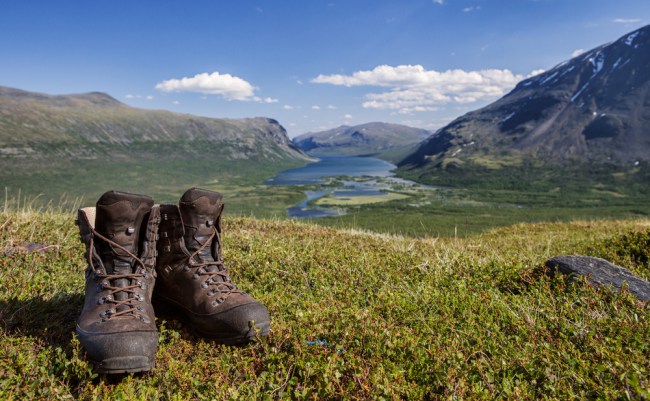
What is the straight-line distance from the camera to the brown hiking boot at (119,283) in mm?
3703

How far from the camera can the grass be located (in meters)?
3.47

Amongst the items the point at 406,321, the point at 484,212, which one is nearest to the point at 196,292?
the point at 406,321

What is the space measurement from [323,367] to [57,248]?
656 cm

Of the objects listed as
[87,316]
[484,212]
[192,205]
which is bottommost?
[484,212]

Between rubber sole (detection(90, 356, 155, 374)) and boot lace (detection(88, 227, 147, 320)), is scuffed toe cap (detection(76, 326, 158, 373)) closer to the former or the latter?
rubber sole (detection(90, 356, 155, 374))

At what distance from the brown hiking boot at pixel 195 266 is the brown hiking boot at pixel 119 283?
201 mm

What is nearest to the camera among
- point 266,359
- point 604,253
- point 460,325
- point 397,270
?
point 266,359

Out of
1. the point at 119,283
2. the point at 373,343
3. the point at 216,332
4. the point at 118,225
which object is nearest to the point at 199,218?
the point at 118,225

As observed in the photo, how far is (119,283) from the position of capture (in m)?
4.51

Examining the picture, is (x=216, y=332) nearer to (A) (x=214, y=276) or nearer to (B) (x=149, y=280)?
(A) (x=214, y=276)

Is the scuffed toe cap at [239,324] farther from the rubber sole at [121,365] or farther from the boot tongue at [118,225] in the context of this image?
the boot tongue at [118,225]

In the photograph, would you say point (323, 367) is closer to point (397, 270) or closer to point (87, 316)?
point (87, 316)

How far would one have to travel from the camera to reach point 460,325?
15.4ft

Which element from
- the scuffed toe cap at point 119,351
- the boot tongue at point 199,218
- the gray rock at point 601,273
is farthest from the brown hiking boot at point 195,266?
the gray rock at point 601,273
